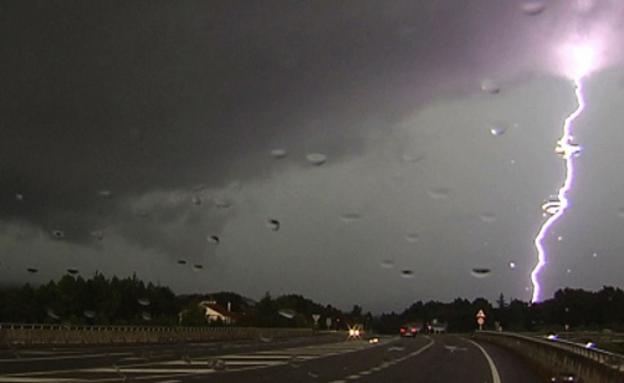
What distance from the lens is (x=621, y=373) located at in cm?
1267

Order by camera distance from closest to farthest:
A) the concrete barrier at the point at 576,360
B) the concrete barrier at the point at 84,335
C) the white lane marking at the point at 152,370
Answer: the concrete barrier at the point at 576,360, the white lane marking at the point at 152,370, the concrete barrier at the point at 84,335

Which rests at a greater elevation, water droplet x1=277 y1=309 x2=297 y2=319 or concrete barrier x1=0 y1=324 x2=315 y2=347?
water droplet x1=277 y1=309 x2=297 y2=319

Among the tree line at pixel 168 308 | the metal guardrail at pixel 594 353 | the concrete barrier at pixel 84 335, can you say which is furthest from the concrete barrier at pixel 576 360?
the tree line at pixel 168 308

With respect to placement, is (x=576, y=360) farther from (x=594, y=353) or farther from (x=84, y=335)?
(x=84, y=335)

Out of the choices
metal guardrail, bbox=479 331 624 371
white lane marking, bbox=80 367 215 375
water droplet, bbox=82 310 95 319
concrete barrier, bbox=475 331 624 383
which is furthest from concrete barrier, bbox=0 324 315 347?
water droplet, bbox=82 310 95 319

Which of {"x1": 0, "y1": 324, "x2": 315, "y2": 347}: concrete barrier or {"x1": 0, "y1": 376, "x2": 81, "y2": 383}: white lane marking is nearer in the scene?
{"x1": 0, "y1": 376, "x2": 81, "y2": 383}: white lane marking

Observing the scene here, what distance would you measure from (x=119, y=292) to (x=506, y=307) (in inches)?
2219

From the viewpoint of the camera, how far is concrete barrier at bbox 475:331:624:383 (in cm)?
1361

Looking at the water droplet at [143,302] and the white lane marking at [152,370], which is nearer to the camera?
the white lane marking at [152,370]

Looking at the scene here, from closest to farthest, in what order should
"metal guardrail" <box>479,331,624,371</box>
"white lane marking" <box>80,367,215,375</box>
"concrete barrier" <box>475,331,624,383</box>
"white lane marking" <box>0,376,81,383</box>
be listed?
1. "metal guardrail" <box>479,331,624,371</box>
2. "concrete barrier" <box>475,331,624,383</box>
3. "white lane marking" <box>0,376,81,383</box>
4. "white lane marking" <box>80,367,215,375</box>

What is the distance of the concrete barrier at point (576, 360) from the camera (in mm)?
13605

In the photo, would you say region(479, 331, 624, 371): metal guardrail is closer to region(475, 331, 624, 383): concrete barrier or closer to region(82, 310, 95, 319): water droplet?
region(475, 331, 624, 383): concrete barrier

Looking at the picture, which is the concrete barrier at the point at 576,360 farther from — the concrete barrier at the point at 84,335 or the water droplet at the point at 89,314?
the water droplet at the point at 89,314

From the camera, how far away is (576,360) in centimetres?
1834
